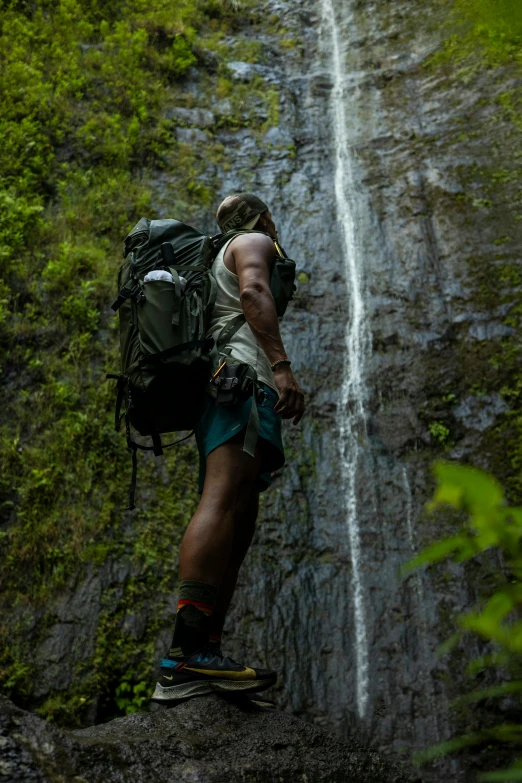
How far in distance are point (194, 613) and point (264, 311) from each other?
124cm

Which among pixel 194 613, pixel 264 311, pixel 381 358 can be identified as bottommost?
pixel 194 613

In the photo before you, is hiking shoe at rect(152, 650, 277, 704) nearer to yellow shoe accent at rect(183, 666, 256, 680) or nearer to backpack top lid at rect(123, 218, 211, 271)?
yellow shoe accent at rect(183, 666, 256, 680)

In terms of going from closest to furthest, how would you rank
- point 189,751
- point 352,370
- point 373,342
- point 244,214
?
point 189,751 → point 244,214 → point 352,370 → point 373,342

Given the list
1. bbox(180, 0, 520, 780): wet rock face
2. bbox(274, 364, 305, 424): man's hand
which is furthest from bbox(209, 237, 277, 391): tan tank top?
bbox(180, 0, 520, 780): wet rock face

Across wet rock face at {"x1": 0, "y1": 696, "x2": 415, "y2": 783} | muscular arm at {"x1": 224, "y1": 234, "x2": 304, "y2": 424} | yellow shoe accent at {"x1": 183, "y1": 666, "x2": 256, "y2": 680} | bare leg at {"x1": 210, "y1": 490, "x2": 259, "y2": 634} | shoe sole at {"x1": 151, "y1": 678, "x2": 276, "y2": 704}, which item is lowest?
wet rock face at {"x1": 0, "y1": 696, "x2": 415, "y2": 783}

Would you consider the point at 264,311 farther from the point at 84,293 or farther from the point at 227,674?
the point at 84,293

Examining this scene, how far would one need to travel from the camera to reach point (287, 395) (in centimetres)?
295

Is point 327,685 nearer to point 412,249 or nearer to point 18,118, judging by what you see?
point 412,249

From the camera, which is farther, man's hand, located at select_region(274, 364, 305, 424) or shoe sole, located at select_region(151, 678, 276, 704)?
man's hand, located at select_region(274, 364, 305, 424)

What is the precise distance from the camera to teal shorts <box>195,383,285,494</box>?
2916mm

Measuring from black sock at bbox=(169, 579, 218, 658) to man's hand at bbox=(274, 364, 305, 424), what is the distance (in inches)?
29.5

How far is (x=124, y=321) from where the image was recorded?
320cm

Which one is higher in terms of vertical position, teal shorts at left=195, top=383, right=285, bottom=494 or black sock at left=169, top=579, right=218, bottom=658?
teal shorts at left=195, top=383, right=285, bottom=494

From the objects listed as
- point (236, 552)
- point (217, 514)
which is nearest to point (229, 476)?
point (217, 514)
